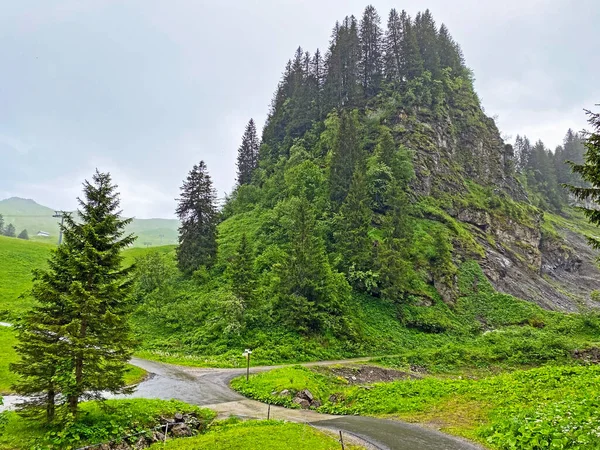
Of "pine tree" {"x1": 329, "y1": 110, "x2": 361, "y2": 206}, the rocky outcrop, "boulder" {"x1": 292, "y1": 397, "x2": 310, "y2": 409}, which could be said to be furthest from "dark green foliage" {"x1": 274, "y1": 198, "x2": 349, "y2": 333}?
the rocky outcrop

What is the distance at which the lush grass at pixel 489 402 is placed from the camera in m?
13.5

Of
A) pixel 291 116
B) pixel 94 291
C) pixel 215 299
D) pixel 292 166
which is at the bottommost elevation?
pixel 215 299

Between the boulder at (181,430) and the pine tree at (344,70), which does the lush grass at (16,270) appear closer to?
the boulder at (181,430)

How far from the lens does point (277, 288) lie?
43312 mm

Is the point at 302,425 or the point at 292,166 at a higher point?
the point at 292,166

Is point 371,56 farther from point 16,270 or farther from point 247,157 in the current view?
point 16,270

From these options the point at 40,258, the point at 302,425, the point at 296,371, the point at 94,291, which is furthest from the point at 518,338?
the point at 40,258

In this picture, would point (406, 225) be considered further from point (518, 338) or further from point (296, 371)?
point (296, 371)

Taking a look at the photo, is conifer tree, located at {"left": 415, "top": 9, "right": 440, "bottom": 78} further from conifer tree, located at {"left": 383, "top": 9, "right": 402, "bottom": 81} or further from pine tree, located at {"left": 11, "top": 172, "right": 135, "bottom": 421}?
pine tree, located at {"left": 11, "top": 172, "right": 135, "bottom": 421}

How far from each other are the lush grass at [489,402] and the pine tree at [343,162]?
34.9m

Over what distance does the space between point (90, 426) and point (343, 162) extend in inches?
2039

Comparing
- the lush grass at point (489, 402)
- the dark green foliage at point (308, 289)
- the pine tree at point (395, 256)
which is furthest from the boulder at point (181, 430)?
the pine tree at point (395, 256)

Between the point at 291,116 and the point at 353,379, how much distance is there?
72.6m

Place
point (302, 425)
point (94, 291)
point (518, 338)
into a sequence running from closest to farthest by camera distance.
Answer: point (94, 291)
point (302, 425)
point (518, 338)
